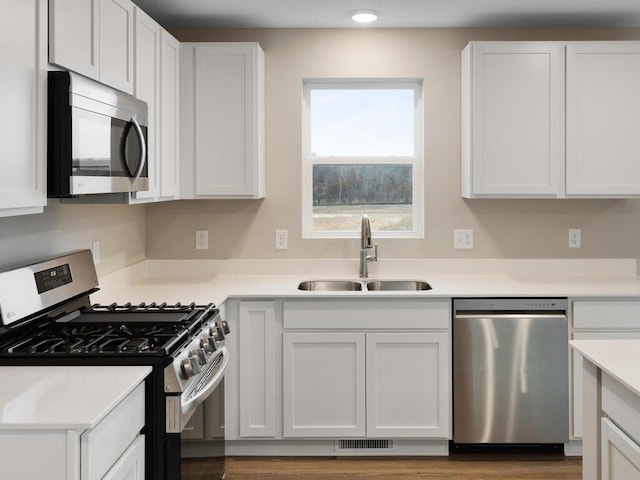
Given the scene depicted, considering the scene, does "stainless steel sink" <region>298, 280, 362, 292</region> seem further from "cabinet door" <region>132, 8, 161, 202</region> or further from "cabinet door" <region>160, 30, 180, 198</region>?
"cabinet door" <region>132, 8, 161, 202</region>

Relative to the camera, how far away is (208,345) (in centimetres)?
246

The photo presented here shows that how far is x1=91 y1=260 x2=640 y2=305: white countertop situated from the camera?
11.3 feet

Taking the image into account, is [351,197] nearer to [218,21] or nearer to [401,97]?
[401,97]

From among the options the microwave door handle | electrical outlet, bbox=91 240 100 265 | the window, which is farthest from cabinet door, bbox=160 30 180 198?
the window

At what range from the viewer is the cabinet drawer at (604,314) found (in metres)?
3.46

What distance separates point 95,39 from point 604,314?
8.74ft

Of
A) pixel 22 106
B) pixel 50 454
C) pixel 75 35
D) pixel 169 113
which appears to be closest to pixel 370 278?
pixel 169 113

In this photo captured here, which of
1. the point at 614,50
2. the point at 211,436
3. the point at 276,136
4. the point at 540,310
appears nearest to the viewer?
the point at 211,436

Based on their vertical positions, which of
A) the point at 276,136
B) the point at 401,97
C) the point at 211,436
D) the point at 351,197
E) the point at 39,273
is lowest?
the point at 211,436

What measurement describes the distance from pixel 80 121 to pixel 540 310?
2.36 meters

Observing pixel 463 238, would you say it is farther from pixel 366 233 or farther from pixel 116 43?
pixel 116 43

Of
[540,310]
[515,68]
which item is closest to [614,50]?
[515,68]

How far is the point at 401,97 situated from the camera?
4188 mm

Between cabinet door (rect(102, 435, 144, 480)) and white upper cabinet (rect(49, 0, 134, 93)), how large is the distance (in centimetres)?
117
